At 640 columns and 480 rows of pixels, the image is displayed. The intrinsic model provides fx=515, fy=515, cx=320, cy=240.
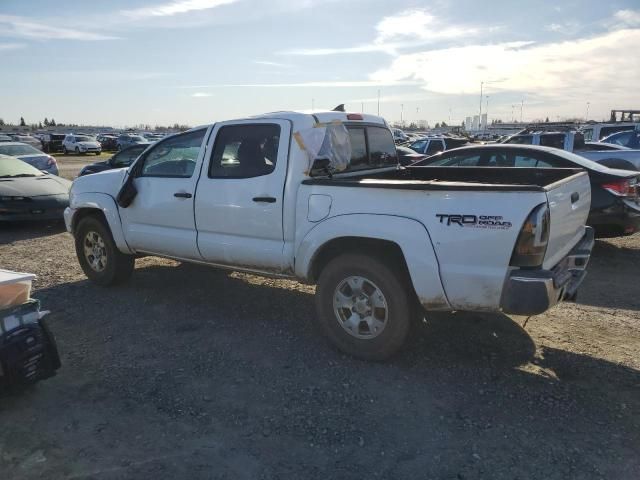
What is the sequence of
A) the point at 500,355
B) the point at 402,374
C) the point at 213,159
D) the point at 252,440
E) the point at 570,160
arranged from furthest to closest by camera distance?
the point at 570,160
the point at 213,159
the point at 500,355
the point at 402,374
the point at 252,440

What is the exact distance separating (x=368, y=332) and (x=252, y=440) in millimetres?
1356

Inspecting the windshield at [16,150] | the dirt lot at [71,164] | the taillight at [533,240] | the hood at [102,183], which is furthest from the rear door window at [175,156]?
the dirt lot at [71,164]

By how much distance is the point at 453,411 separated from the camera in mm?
3453

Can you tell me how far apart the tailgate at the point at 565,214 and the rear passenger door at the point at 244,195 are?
2.13 m

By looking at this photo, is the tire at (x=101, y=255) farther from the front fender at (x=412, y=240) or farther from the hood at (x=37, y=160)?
the hood at (x=37, y=160)

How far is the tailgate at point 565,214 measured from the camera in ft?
11.8

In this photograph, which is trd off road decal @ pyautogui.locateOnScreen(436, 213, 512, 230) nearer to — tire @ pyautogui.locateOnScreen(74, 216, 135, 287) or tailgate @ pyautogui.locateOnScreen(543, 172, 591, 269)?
tailgate @ pyautogui.locateOnScreen(543, 172, 591, 269)

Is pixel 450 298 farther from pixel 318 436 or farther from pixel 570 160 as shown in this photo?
pixel 570 160

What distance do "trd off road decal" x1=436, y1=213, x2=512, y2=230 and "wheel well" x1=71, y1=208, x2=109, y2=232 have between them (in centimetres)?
419

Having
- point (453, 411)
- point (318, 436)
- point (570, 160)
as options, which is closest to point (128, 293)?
point (318, 436)

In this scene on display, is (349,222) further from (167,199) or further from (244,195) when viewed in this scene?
(167,199)

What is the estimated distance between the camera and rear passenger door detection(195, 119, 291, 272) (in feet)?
14.9

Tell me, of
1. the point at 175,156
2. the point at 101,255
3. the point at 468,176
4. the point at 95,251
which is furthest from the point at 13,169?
the point at 468,176

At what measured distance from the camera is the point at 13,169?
10.6 meters
